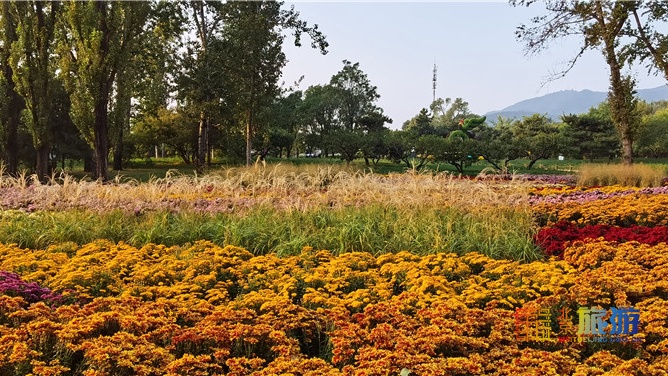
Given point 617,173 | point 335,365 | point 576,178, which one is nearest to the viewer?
point 335,365

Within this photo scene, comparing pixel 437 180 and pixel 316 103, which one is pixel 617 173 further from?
pixel 316 103

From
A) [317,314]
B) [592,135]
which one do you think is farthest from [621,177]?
[592,135]

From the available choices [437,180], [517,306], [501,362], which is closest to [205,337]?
[501,362]

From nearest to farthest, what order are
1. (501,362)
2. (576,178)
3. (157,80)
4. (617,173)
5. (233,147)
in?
(501,362) → (617,173) → (576,178) → (157,80) → (233,147)

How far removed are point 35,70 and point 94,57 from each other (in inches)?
99.7

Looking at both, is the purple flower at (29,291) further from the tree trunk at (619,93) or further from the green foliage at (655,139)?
the green foliage at (655,139)

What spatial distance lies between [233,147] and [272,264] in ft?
83.6

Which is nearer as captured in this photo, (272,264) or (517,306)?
(517,306)

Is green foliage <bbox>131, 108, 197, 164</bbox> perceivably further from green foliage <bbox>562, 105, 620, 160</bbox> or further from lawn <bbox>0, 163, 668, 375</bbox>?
green foliage <bbox>562, 105, 620, 160</bbox>

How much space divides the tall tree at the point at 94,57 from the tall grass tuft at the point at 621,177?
13.2 meters

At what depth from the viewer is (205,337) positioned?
2998 millimetres

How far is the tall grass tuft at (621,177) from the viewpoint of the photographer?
12.6m

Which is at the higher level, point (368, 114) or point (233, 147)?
point (368, 114)

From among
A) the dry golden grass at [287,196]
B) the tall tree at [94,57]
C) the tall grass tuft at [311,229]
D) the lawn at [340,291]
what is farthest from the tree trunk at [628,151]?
the tall tree at [94,57]
